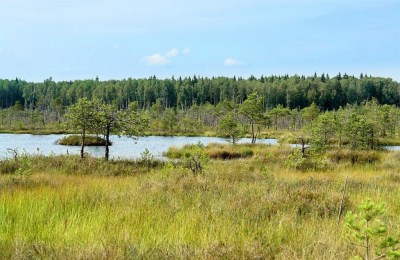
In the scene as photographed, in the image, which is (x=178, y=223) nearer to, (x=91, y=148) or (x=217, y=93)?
(x=91, y=148)

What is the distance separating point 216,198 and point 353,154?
24.1 metres

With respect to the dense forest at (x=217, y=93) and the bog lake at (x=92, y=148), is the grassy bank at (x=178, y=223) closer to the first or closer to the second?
the bog lake at (x=92, y=148)

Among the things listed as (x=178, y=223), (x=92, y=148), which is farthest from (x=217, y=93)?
(x=178, y=223)

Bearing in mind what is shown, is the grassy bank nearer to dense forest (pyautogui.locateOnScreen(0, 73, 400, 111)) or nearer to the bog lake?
the bog lake

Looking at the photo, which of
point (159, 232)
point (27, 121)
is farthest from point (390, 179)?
point (27, 121)

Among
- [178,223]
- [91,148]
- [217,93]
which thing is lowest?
[91,148]

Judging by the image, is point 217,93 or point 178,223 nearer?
point 178,223

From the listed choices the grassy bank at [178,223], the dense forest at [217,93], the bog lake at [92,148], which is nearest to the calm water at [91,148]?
the bog lake at [92,148]

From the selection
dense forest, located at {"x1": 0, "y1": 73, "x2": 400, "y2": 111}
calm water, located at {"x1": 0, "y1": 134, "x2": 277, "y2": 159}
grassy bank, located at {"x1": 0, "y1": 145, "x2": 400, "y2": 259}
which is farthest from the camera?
dense forest, located at {"x1": 0, "y1": 73, "x2": 400, "y2": 111}

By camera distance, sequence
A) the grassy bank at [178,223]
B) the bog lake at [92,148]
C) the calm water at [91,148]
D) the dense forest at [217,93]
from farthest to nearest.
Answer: the dense forest at [217,93]
the calm water at [91,148]
the bog lake at [92,148]
the grassy bank at [178,223]

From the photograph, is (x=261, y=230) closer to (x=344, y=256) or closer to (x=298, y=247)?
(x=298, y=247)

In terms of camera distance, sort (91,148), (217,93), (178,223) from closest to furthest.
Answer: (178,223), (91,148), (217,93)

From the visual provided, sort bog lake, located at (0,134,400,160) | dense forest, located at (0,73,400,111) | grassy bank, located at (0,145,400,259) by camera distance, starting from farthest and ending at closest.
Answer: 1. dense forest, located at (0,73,400,111)
2. bog lake, located at (0,134,400,160)
3. grassy bank, located at (0,145,400,259)

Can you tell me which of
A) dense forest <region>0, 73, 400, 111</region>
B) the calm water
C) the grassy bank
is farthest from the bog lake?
dense forest <region>0, 73, 400, 111</region>
